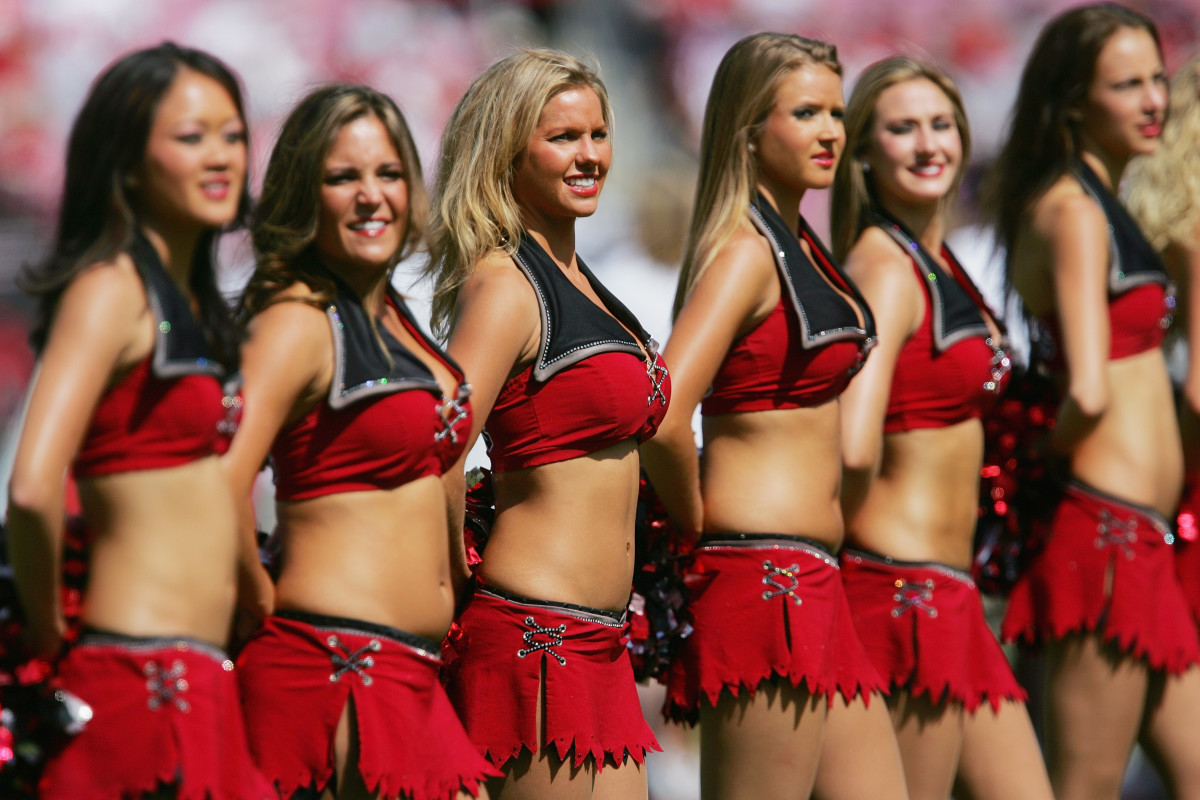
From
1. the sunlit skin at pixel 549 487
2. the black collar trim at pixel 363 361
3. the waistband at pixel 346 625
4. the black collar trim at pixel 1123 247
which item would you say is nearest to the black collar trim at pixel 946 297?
the black collar trim at pixel 1123 247

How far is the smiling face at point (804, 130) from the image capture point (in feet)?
13.0

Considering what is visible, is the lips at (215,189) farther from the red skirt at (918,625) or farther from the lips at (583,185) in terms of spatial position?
the red skirt at (918,625)

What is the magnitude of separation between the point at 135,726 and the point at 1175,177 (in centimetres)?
398

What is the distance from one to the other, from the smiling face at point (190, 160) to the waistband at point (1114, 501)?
2.89 m

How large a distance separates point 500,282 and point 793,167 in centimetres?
97

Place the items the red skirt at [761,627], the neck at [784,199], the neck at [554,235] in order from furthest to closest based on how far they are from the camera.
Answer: the neck at [784,199] → the red skirt at [761,627] → the neck at [554,235]

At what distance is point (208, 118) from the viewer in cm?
274

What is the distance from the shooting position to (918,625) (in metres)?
4.14

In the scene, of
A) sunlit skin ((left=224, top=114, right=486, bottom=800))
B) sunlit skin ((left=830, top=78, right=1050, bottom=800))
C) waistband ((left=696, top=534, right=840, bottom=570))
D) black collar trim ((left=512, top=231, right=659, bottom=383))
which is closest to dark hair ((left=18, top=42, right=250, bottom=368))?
sunlit skin ((left=224, top=114, right=486, bottom=800))

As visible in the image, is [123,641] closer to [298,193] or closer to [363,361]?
[363,361]

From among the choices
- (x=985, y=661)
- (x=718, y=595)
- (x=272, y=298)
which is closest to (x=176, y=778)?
(x=272, y=298)

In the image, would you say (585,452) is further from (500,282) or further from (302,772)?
(302,772)

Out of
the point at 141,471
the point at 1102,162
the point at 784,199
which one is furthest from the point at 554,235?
the point at 1102,162

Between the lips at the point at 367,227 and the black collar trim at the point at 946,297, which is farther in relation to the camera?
the black collar trim at the point at 946,297
